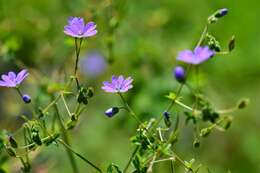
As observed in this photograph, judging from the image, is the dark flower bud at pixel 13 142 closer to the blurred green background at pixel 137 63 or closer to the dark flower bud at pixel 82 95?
the dark flower bud at pixel 82 95

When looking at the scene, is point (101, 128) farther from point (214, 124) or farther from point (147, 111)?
point (214, 124)

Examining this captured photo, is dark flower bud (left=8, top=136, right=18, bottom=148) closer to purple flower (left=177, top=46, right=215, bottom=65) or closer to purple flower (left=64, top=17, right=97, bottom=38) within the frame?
purple flower (left=64, top=17, right=97, bottom=38)

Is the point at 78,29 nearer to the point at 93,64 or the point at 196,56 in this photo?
the point at 196,56

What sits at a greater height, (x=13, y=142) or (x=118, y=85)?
(x=118, y=85)

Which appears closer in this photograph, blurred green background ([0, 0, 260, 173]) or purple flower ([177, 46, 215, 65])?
purple flower ([177, 46, 215, 65])

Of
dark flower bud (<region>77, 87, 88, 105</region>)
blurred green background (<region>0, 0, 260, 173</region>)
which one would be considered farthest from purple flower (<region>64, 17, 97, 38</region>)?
blurred green background (<region>0, 0, 260, 173</region>)

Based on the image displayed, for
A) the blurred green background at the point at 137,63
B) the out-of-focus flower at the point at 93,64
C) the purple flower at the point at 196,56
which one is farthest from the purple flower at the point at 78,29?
the out-of-focus flower at the point at 93,64

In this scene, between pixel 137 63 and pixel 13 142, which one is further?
pixel 137 63

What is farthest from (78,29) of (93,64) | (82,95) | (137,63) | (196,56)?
(93,64)

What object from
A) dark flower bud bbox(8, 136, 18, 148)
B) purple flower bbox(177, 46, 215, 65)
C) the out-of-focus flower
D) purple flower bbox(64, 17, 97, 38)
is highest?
purple flower bbox(64, 17, 97, 38)
